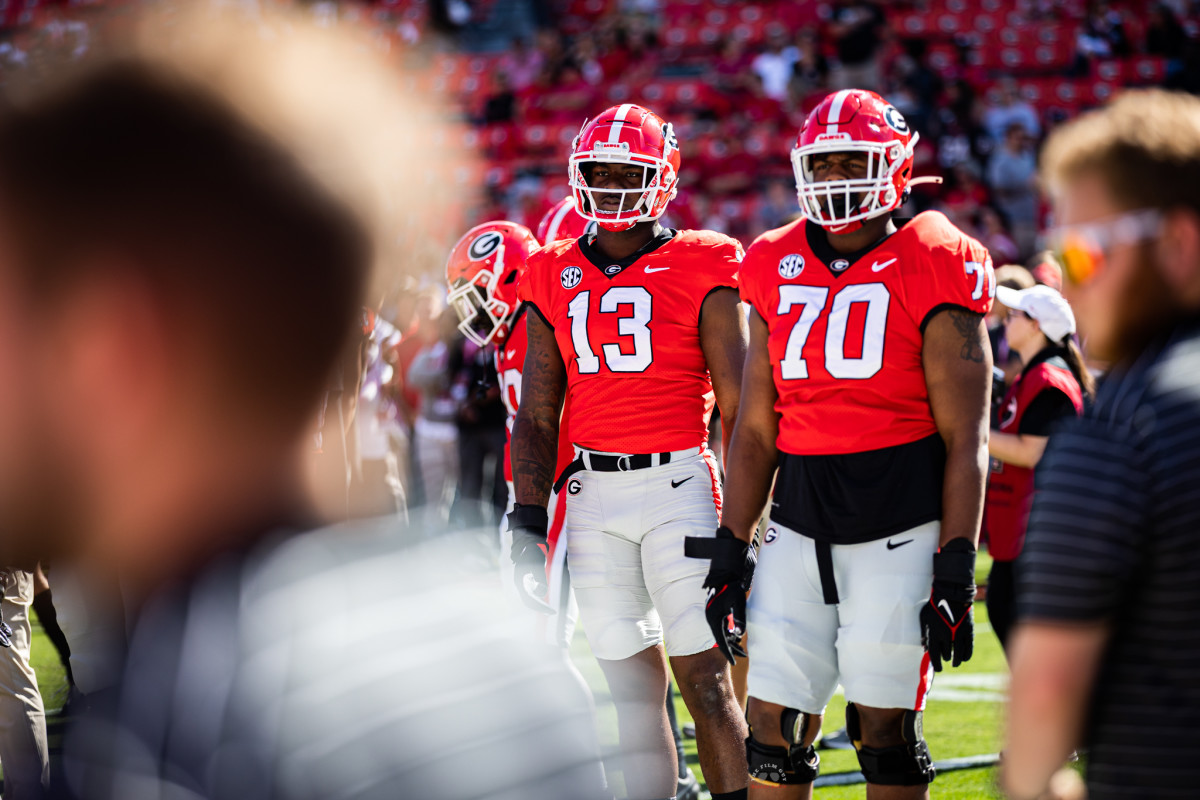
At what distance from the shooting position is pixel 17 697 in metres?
3.59

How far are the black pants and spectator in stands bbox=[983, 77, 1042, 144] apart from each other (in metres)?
9.47

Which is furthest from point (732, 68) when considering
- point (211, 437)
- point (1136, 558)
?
point (211, 437)

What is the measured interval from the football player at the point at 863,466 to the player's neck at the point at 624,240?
2.04 ft

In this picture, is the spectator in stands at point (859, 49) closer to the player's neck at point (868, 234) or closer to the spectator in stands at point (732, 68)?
the spectator in stands at point (732, 68)

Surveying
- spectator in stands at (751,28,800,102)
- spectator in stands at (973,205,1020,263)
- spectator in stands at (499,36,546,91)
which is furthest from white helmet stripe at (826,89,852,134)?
spectator in stands at (499,36,546,91)

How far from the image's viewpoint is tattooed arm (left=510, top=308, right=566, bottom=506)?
3.87 meters

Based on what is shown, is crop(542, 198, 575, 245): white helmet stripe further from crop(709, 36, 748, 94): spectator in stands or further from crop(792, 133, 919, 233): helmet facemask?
crop(709, 36, 748, 94): spectator in stands

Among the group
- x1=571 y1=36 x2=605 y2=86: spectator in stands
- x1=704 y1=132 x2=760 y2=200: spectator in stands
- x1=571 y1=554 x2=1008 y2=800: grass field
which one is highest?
x1=571 y1=36 x2=605 y2=86: spectator in stands

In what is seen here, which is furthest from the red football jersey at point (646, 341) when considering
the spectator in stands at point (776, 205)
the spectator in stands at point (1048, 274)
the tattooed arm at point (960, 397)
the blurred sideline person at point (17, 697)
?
the spectator in stands at point (776, 205)

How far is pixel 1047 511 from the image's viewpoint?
5.31 feet

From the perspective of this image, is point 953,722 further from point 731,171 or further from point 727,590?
point 731,171

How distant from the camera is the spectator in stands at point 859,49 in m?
14.3

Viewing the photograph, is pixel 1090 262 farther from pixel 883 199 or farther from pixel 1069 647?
pixel 883 199

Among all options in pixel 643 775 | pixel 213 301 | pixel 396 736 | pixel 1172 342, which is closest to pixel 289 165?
pixel 213 301
